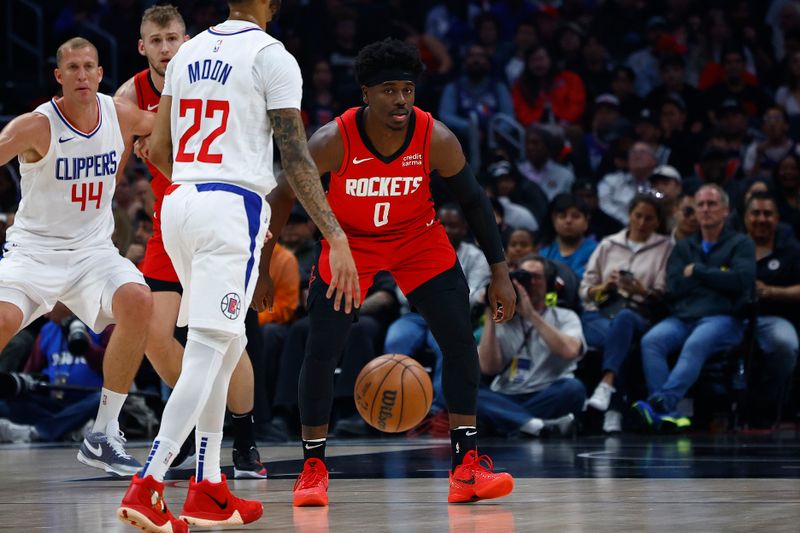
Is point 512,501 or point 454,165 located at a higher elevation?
point 454,165

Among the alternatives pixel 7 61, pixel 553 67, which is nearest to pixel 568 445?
pixel 553 67

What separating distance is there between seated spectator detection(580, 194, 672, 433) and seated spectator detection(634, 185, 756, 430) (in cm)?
18

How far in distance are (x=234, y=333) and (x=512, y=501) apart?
161 cm

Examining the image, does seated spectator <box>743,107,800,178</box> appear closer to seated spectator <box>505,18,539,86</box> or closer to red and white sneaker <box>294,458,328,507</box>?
seated spectator <box>505,18,539,86</box>

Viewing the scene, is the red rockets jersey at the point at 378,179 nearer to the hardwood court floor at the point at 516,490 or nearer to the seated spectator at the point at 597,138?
the hardwood court floor at the point at 516,490

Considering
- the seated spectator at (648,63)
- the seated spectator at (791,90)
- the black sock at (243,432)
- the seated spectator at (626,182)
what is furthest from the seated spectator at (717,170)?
the black sock at (243,432)

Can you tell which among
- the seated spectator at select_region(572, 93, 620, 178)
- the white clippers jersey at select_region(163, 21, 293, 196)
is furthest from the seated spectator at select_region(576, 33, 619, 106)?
the white clippers jersey at select_region(163, 21, 293, 196)

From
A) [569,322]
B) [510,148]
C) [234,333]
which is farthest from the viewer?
[510,148]

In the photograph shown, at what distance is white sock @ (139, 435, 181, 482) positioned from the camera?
13.9 feet

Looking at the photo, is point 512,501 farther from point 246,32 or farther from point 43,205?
point 43,205

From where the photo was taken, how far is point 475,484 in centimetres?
539

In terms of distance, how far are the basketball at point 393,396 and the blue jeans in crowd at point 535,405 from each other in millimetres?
2438

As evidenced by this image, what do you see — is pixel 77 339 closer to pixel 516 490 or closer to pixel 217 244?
pixel 516 490

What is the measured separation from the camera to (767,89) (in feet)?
46.6
